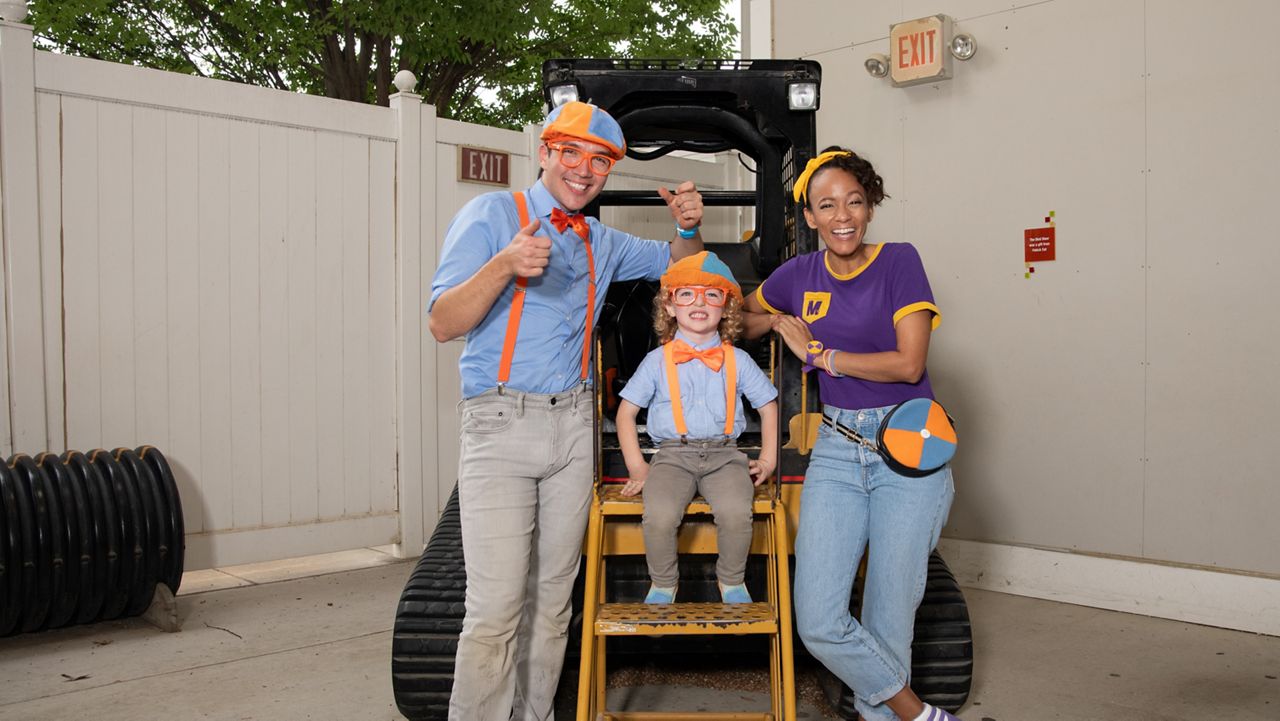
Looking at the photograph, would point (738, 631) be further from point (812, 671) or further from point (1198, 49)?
point (1198, 49)

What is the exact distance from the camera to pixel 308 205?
20.5ft

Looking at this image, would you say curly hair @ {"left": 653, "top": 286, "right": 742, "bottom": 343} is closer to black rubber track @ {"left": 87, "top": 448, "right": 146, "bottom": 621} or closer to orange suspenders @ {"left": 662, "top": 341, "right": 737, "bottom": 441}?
orange suspenders @ {"left": 662, "top": 341, "right": 737, "bottom": 441}

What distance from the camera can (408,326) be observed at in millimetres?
6578

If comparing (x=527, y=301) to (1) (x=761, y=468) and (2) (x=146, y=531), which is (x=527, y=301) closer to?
(1) (x=761, y=468)

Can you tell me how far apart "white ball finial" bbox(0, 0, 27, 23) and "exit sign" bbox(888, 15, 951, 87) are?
4.62 metres

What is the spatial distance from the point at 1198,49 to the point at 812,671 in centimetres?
364

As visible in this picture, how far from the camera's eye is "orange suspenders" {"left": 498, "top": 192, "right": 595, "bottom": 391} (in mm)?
2982

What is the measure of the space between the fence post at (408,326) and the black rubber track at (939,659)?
3617 millimetres

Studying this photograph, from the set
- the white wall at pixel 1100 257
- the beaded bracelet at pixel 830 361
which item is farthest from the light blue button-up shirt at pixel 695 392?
the white wall at pixel 1100 257

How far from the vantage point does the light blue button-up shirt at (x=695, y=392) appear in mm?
3590

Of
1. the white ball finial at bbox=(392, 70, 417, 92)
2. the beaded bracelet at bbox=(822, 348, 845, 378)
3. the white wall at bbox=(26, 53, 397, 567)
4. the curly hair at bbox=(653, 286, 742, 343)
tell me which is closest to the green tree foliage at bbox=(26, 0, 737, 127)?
the white ball finial at bbox=(392, 70, 417, 92)

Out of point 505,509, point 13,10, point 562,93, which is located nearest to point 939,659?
point 505,509

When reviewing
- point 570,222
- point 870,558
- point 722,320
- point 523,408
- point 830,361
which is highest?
point 570,222

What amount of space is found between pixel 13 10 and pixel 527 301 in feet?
12.3
